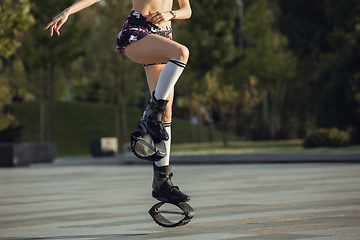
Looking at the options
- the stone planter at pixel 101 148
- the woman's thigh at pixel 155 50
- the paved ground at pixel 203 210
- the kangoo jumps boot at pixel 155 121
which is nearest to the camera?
the kangoo jumps boot at pixel 155 121

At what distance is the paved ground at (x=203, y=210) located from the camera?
558cm

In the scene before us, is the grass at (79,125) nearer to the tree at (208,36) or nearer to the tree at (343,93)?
the tree at (208,36)

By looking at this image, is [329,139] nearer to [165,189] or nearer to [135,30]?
[165,189]

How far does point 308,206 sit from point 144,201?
2.45 meters

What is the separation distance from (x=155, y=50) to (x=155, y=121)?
0.64 metres

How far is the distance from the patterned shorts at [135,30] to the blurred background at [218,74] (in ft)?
48.1

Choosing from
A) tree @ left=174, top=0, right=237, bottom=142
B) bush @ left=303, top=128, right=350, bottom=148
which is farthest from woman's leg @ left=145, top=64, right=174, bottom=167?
tree @ left=174, top=0, right=237, bottom=142

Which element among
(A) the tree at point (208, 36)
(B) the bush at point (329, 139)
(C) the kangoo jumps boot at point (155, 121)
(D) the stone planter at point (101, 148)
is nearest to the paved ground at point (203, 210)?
(C) the kangoo jumps boot at point (155, 121)

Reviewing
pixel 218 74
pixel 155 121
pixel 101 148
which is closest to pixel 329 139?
pixel 101 148

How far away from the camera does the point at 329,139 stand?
2427 centimetres

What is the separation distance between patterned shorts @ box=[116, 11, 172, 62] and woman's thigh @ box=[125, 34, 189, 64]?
0.16 ft

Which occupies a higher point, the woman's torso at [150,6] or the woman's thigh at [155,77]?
the woman's torso at [150,6]

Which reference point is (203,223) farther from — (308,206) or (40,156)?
(40,156)

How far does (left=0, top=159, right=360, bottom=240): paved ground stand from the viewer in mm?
5577
